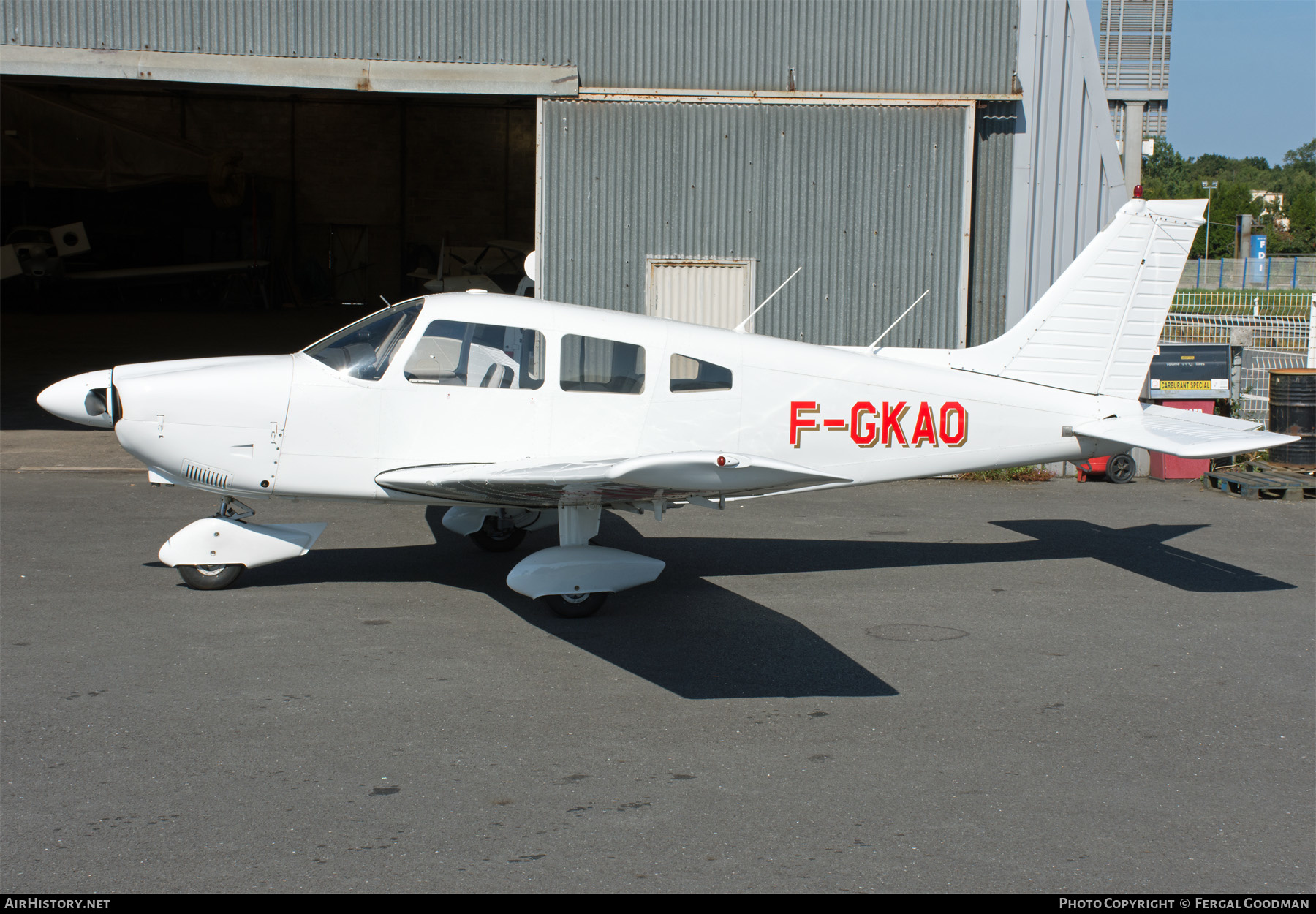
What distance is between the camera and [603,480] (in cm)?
551

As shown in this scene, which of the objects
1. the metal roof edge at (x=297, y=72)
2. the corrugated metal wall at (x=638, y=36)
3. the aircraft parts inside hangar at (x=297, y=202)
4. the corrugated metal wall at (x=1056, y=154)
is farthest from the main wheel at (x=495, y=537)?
the aircraft parts inside hangar at (x=297, y=202)

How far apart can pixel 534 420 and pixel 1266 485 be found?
8.30 metres

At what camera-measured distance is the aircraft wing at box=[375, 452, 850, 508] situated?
5188 mm

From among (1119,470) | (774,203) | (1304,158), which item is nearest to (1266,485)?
(1119,470)

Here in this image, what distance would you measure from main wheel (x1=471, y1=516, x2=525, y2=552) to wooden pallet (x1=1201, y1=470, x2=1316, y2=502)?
25.6ft

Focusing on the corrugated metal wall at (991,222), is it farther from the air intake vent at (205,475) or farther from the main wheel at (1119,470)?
the air intake vent at (205,475)

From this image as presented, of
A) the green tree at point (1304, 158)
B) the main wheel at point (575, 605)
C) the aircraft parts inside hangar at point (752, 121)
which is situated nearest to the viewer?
the main wheel at point (575, 605)

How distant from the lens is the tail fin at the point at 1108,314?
7.80m

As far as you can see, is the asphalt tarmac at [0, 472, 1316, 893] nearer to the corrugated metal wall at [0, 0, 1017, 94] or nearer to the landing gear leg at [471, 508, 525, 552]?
the landing gear leg at [471, 508, 525, 552]

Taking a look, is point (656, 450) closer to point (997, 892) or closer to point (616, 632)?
point (616, 632)

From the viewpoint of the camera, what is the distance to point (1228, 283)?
49.6 m

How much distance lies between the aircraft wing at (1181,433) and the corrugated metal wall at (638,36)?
5.61 meters

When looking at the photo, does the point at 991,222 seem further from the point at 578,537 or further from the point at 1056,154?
the point at 578,537
